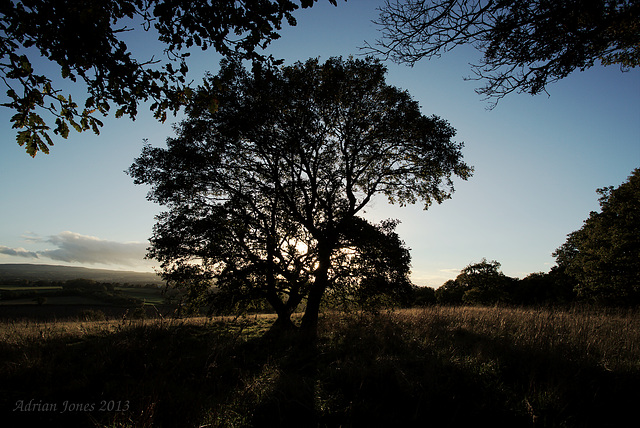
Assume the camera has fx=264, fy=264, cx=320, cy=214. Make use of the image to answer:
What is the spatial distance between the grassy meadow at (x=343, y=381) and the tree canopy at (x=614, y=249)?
2524 centimetres

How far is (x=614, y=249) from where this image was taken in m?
25.2

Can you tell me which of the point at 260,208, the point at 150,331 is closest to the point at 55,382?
the point at 150,331

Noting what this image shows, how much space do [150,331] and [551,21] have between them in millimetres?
12184

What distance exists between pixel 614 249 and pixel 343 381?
34107 mm

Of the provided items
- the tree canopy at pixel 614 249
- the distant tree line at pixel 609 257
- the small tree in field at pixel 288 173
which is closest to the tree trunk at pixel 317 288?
the small tree in field at pixel 288 173

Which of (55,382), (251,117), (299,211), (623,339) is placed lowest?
(55,382)

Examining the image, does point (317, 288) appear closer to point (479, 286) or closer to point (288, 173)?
point (288, 173)

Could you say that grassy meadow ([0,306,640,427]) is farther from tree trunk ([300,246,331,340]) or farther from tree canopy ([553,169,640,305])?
tree canopy ([553,169,640,305])

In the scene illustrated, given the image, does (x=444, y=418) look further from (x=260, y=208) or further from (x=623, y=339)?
(x=260, y=208)

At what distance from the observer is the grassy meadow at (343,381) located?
4012mm

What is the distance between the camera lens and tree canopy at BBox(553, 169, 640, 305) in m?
24.7

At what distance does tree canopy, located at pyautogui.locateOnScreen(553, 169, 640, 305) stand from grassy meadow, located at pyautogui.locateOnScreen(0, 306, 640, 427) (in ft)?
82.8

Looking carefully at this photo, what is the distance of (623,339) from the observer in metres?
7.04

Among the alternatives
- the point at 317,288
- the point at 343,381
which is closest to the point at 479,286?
the point at 317,288
